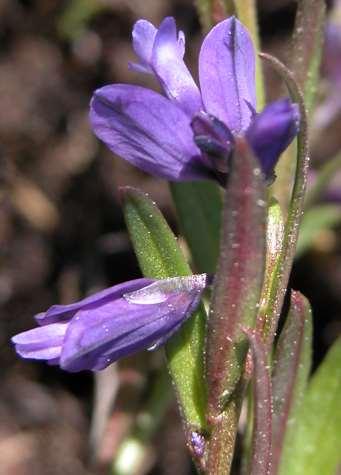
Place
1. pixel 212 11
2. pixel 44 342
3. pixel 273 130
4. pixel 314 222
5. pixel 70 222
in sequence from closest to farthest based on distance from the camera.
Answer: pixel 273 130
pixel 44 342
pixel 212 11
pixel 314 222
pixel 70 222

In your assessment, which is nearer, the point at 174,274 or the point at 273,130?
the point at 273,130

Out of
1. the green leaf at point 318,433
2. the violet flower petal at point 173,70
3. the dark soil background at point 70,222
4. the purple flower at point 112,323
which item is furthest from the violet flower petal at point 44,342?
the dark soil background at point 70,222

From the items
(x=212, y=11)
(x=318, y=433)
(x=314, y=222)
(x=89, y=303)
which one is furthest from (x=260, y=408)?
(x=314, y=222)

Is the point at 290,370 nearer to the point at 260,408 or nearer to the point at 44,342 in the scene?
the point at 260,408

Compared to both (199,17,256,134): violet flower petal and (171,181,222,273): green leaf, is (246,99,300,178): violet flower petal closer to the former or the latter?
(199,17,256,134): violet flower petal

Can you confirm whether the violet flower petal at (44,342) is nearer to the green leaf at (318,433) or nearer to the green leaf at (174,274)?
the green leaf at (174,274)

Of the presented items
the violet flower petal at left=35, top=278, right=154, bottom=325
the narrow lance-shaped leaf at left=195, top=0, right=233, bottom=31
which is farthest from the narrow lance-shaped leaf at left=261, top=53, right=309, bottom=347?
the narrow lance-shaped leaf at left=195, top=0, right=233, bottom=31
